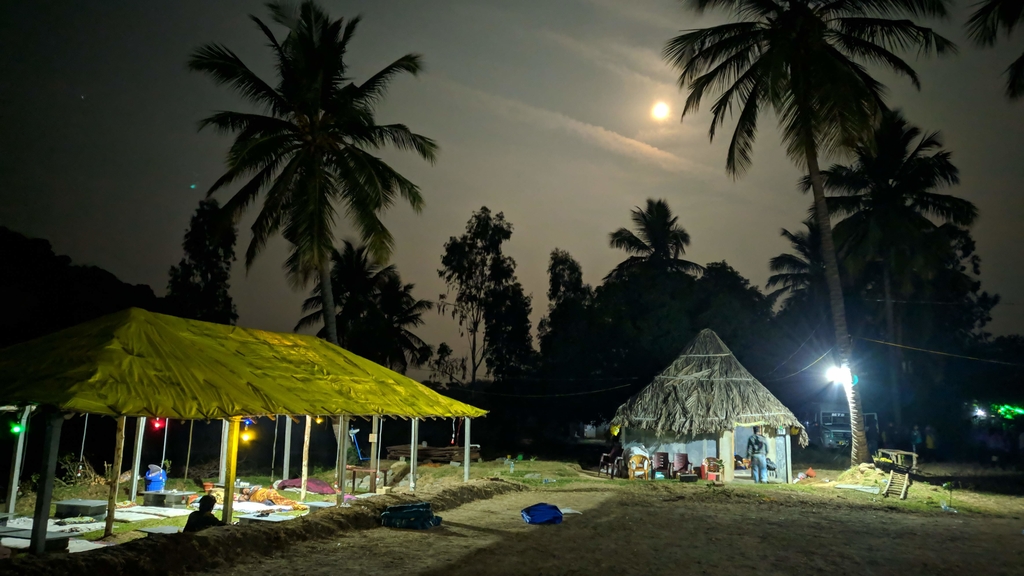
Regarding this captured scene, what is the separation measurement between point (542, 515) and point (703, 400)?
11.6 meters

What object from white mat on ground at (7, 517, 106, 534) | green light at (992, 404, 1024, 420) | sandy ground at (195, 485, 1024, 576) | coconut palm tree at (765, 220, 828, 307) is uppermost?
coconut palm tree at (765, 220, 828, 307)

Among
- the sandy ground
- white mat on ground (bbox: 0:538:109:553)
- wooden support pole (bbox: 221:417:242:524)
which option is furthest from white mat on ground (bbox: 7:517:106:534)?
the sandy ground

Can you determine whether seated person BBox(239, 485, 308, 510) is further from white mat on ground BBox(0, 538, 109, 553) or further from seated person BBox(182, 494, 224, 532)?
white mat on ground BBox(0, 538, 109, 553)

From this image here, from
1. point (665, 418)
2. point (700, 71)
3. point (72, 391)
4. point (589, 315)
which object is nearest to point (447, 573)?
point (72, 391)

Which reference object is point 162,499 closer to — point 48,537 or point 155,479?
point 155,479

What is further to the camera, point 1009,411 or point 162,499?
point 1009,411

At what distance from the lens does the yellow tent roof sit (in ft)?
29.8

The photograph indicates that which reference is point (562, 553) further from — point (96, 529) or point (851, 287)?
point (851, 287)

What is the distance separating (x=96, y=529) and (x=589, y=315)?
1077 inches

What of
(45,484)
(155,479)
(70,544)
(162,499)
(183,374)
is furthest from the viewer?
(155,479)

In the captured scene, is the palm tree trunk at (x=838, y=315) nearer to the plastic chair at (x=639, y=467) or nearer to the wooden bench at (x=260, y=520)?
the plastic chair at (x=639, y=467)

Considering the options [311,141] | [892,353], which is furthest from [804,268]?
[311,141]

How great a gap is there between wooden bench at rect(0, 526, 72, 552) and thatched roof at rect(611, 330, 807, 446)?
691 inches

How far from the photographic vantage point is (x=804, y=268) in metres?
39.9
